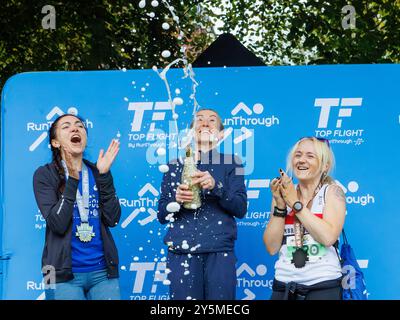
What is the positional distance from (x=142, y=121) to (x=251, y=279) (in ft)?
4.46

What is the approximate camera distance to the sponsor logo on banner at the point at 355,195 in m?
5.19

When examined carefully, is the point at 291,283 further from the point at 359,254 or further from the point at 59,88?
the point at 59,88

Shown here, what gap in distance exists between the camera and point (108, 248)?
4980 mm

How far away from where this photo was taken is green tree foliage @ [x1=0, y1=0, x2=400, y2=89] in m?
9.13

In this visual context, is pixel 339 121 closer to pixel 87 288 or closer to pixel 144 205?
pixel 144 205

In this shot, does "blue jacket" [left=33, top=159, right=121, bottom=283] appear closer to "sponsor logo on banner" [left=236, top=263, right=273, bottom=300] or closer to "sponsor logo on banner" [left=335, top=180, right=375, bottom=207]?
"sponsor logo on banner" [left=236, top=263, right=273, bottom=300]

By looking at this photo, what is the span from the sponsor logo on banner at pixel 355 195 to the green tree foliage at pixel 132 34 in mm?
3987

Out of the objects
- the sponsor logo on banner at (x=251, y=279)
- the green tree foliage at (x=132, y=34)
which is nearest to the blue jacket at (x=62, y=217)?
the sponsor logo on banner at (x=251, y=279)

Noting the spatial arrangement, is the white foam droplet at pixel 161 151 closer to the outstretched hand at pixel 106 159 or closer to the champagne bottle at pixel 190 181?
the outstretched hand at pixel 106 159

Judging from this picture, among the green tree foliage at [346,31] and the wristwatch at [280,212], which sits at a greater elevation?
the green tree foliage at [346,31]

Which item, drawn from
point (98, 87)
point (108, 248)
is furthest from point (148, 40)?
point (108, 248)

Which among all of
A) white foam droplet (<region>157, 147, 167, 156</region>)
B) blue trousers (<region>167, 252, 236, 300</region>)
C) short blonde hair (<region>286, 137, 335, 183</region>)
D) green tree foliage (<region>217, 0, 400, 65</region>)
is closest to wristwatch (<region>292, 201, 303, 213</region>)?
short blonde hair (<region>286, 137, 335, 183</region>)

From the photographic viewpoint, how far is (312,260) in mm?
4562

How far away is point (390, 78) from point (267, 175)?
1093 mm
